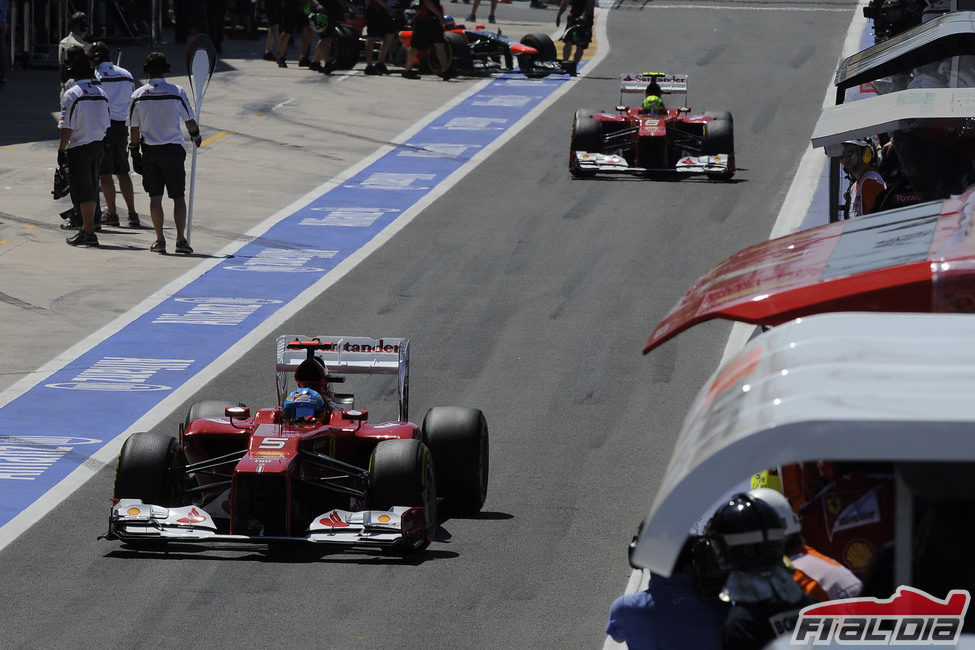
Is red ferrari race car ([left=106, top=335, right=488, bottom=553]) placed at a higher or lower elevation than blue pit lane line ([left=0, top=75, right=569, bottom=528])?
higher

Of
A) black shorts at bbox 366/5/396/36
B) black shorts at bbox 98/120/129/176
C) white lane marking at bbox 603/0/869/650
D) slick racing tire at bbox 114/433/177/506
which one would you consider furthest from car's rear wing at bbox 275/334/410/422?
black shorts at bbox 366/5/396/36

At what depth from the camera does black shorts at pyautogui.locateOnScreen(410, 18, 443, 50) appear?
28609 mm

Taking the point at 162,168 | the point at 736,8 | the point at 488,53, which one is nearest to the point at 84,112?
the point at 162,168

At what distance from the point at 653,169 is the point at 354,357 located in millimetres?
11824

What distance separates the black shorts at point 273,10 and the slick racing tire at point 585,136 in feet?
30.7

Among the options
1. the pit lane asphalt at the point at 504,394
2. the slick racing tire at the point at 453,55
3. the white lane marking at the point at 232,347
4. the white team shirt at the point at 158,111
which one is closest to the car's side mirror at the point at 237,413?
the pit lane asphalt at the point at 504,394

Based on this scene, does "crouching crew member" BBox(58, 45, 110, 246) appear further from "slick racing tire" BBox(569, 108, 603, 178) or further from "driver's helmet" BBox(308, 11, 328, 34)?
"driver's helmet" BBox(308, 11, 328, 34)

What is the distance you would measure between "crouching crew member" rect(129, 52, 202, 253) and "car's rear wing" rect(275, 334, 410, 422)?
6.91 m

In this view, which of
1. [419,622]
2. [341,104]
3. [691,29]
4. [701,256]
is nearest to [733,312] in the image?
[419,622]

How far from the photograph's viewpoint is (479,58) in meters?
30.3

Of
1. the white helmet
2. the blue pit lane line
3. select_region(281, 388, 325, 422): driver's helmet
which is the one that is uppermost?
the white helmet

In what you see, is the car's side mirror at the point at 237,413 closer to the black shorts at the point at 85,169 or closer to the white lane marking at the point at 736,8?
the black shorts at the point at 85,169

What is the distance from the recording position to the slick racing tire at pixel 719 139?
21281mm

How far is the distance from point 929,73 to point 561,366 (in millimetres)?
3856
